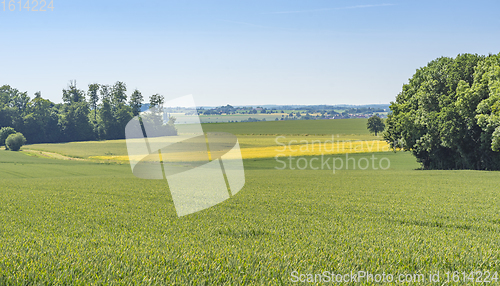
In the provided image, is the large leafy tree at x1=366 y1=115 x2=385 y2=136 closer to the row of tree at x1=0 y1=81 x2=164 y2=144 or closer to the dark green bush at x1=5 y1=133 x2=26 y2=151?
the row of tree at x1=0 y1=81 x2=164 y2=144

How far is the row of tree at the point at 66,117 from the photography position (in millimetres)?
116688

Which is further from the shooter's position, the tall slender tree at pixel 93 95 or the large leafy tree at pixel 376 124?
the tall slender tree at pixel 93 95

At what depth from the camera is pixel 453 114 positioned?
130 ft

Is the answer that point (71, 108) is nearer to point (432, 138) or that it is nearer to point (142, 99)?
point (142, 99)

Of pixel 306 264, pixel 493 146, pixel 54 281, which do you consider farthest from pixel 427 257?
pixel 493 146

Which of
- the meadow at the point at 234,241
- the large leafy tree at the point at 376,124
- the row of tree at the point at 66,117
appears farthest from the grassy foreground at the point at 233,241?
the row of tree at the point at 66,117

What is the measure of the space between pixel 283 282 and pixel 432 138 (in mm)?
43553

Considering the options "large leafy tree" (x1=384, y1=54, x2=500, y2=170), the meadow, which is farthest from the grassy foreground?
"large leafy tree" (x1=384, y1=54, x2=500, y2=170)

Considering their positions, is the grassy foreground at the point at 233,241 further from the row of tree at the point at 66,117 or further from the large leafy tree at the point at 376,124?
the row of tree at the point at 66,117

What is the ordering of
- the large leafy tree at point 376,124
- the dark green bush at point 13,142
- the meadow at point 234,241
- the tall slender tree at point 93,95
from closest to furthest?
the meadow at point 234,241 → the dark green bush at point 13,142 → the large leafy tree at point 376,124 → the tall slender tree at point 93,95

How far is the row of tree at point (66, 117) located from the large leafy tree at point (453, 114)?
97.2 meters

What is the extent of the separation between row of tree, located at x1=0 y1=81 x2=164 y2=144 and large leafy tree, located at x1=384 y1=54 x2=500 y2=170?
319 ft

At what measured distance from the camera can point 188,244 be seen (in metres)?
7.37

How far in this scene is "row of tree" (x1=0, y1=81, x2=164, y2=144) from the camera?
383 feet
